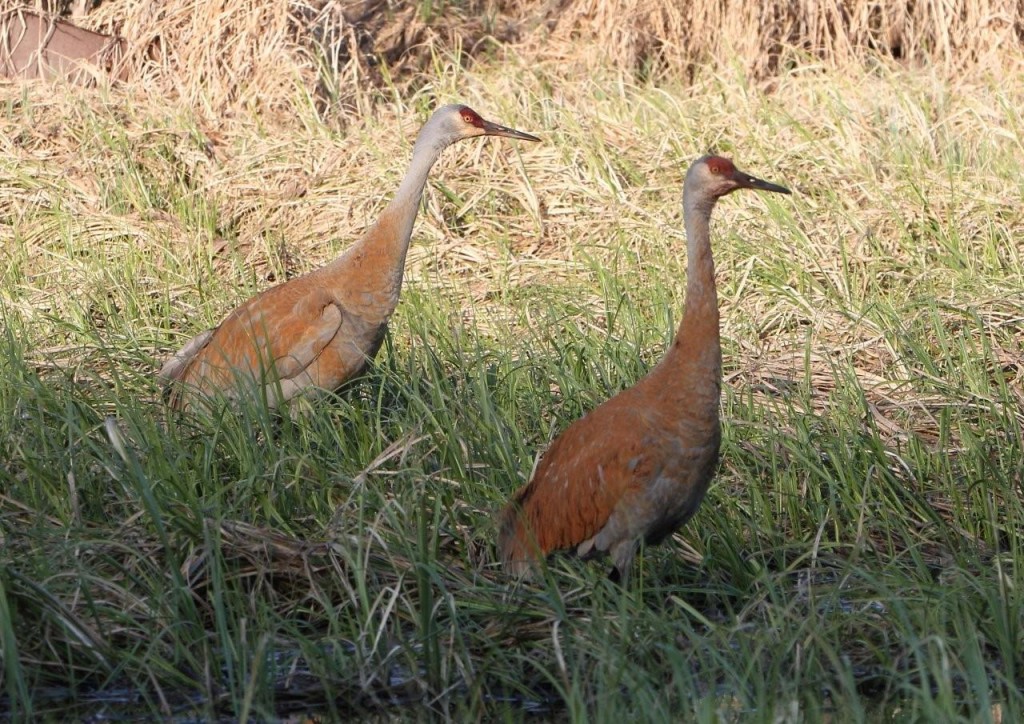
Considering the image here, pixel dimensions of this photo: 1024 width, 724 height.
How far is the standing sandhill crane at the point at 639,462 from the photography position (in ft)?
12.6

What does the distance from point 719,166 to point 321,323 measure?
5.43 ft

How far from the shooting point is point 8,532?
3.90 m

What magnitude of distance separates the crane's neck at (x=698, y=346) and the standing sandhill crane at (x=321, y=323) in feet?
5.22

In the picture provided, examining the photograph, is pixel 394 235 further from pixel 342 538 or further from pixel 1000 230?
pixel 1000 230

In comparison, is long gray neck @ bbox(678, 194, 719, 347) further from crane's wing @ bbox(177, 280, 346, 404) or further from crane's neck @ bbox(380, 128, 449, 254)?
crane's wing @ bbox(177, 280, 346, 404)

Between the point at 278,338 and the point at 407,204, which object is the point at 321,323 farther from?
the point at 407,204

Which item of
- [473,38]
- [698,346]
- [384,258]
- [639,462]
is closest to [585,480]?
[639,462]

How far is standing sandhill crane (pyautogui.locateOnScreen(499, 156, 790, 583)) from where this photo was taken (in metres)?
3.84

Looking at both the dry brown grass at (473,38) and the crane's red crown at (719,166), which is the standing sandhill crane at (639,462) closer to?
the crane's red crown at (719,166)

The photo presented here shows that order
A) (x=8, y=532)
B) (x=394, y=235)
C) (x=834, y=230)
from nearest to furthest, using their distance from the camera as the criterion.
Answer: (x=8, y=532) → (x=394, y=235) → (x=834, y=230)

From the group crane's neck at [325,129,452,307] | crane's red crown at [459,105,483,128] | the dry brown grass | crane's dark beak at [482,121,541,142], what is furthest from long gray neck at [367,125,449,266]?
the dry brown grass

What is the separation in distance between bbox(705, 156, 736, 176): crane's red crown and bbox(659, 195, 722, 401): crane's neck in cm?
24

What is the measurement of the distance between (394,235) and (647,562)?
1797 mm

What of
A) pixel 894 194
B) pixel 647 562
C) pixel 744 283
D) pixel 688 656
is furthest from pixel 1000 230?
pixel 688 656
